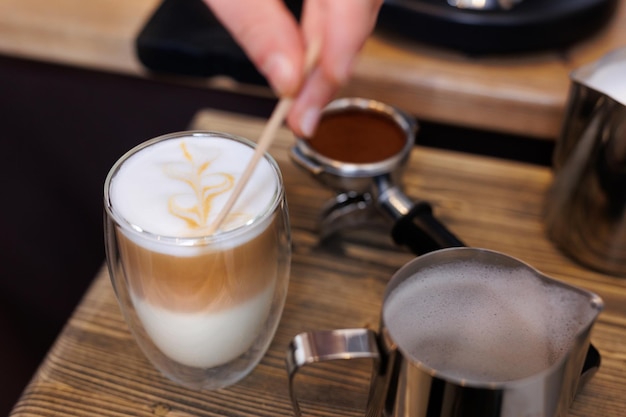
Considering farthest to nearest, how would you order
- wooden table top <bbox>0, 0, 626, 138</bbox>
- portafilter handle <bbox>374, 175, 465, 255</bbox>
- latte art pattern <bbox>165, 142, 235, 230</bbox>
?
1. wooden table top <bbox>0, 0, 626, 138</bbox>
2. portafilter handle <bbox>374, 175, 465, 255</bbox>
3. latte art pattern <bbox>165, 142, 235, 230</bbox>

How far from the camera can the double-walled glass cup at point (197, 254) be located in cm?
51

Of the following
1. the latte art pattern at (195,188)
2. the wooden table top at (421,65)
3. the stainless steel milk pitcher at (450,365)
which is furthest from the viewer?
the wooden table top at (421,65)

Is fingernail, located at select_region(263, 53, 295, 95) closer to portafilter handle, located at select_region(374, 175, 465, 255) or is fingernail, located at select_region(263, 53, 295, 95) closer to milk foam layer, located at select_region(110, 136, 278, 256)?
milk foam layer, located at select_region(110, 136, 278, 256)

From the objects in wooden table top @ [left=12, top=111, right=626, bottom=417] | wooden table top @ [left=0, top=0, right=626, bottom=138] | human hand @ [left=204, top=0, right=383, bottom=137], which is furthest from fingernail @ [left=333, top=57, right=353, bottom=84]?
wooden table top @ [left=0, top=0, right=626, bottom=138]

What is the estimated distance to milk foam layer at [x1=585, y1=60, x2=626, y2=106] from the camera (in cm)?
60

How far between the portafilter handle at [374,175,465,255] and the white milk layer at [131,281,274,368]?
6.0 inches

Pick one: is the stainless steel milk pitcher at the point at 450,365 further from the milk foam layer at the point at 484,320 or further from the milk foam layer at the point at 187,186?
the milk foam layer at the point at 187,186

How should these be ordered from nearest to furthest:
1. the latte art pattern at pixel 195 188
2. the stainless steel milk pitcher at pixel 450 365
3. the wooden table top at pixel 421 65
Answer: the stainless steel milk pitcher at pixel 450 365 < the latte art pattern at pixel 195 188 < the wooden table top at pixel 421 65

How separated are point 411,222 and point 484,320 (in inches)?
7.2

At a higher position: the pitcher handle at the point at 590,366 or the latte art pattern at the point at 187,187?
the latte art pattern at the point at 187,187

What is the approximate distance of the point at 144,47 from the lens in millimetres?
1044

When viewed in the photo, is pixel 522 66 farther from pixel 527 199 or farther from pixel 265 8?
pixel 265 8

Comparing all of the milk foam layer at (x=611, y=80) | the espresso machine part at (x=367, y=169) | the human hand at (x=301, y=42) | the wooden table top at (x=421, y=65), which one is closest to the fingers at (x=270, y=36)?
the human hand at (x=301, y=42)

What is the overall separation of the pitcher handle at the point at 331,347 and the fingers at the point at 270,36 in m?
0.19
